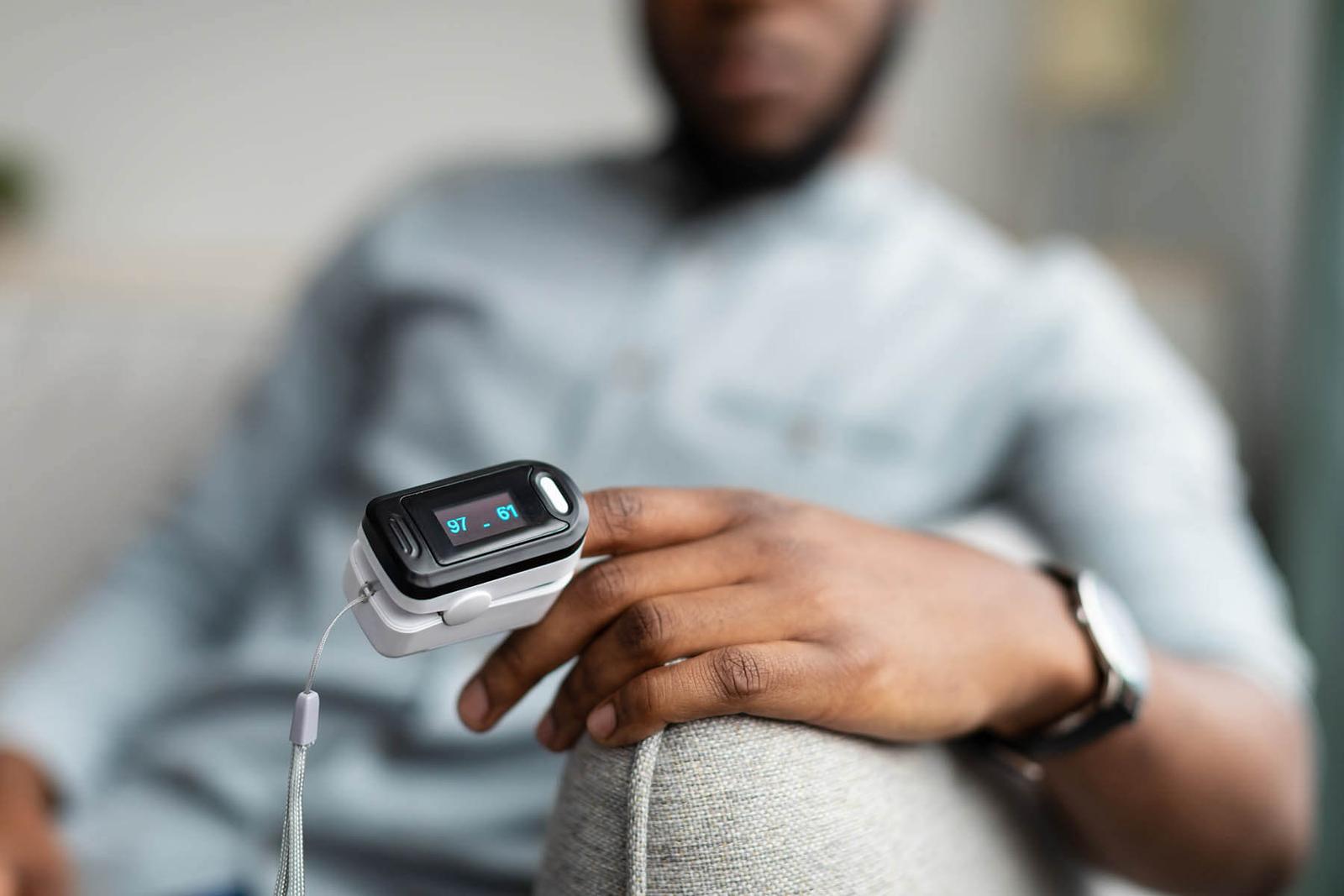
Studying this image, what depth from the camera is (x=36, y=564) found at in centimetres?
112

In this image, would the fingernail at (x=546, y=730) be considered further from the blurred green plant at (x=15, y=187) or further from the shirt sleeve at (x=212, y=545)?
the blurred green plant at (x=15, y=187)

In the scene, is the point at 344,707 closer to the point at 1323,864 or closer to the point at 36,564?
the point at 36,564

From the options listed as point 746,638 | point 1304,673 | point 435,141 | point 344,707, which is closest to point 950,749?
point 746,638

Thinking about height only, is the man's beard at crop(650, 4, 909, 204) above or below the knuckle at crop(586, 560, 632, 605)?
above

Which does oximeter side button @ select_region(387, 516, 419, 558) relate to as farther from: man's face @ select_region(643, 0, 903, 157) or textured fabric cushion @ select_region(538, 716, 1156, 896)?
man's face @ select_region(643, 0, 903, 157)

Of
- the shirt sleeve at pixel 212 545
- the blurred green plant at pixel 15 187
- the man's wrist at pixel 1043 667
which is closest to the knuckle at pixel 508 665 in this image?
the man's wrist at pixel 1043 667

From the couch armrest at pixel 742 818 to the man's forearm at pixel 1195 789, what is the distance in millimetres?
150

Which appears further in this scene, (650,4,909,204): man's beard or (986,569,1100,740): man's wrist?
(650,4,909,204): man's beard

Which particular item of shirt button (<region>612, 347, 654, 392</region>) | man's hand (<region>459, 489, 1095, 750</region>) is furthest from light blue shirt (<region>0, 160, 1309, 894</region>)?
man's hand (<region>459, 489, 1095, 750</region>)

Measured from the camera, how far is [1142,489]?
75 centimetres

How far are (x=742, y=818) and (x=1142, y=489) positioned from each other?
47 cm

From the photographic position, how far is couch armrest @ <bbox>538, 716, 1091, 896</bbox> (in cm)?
41

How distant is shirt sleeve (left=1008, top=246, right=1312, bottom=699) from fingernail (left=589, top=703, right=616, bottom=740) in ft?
1.46

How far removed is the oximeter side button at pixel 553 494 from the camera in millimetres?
415
